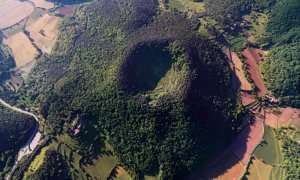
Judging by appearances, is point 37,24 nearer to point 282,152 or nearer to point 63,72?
point 63,72

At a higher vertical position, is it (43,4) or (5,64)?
(43,4)

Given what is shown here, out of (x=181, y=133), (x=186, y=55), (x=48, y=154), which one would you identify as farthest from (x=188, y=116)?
(x=48, y=154)

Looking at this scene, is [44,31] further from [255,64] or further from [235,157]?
[235,157]

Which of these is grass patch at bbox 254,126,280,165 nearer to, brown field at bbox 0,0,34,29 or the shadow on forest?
the shadow on forest

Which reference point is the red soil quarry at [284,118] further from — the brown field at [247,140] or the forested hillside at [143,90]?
the forested hillside at [143,90]

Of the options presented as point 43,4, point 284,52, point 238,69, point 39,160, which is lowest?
point 284,52

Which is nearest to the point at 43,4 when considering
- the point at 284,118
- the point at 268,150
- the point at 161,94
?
the point at 161,94

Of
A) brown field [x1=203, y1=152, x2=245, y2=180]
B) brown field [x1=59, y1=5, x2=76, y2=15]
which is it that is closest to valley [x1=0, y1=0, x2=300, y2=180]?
brown field [x1=203, y1=152, x2=245, y2=180]
